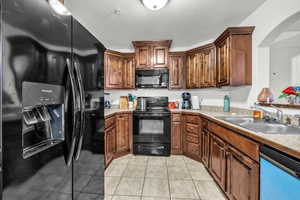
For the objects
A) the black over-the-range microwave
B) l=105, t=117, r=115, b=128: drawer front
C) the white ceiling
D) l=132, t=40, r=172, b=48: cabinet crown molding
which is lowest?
l=105, t=117, r=115, b=128: drawer front

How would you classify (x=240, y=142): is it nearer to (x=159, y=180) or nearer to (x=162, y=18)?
(x=159, y=180)

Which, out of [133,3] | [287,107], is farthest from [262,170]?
[133,3]

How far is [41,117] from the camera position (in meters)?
0.72

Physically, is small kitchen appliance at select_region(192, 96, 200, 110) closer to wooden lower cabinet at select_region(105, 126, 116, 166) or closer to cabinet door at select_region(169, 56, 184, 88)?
cabinet door at select_region(169, 56, 184, 88)

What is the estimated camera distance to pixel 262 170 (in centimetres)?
97

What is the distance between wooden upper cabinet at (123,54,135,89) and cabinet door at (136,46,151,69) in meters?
0.14

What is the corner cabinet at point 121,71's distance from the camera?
9.52 feet

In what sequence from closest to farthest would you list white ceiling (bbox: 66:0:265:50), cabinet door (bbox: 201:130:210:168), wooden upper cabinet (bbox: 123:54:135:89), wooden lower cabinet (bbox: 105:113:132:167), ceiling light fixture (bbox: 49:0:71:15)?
ceiling light fixture (bbox: 49:0:71:15)
white ceiling (bbox: 66:0:265:50)
cabinet door (bbox: 201:130:210:168)
wooden lower cabinet (bbox: 105:113:132:167)
wooden upper cabinet (bbox: 123:54:135:89)

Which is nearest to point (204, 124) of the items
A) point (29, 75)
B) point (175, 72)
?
point (175, 72)

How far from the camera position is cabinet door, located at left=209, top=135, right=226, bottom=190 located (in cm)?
154

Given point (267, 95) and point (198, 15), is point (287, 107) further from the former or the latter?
point (198, 15)

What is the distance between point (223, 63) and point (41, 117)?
7.75 ft

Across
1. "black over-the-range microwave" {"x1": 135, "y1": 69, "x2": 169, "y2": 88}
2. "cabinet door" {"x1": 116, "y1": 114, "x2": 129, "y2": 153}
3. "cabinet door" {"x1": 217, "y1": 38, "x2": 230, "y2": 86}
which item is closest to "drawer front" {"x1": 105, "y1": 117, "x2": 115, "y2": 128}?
"cabinet door" {"x1": 116, "y1": 114, "x2": 129, "y2": 153}

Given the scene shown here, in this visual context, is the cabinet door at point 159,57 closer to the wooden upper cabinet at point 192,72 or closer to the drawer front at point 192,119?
the wooden upper cabinet at point 192,72
